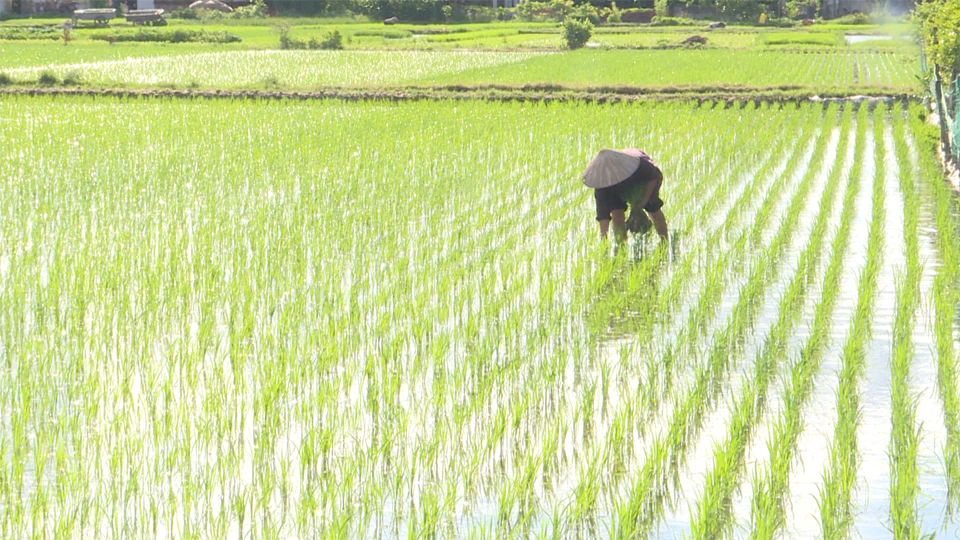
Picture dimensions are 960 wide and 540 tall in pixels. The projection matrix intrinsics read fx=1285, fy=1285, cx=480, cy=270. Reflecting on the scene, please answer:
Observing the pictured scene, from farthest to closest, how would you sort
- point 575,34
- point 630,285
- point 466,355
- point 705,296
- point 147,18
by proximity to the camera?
point 147,18 < point 575,34 < point 630,285 < point 705,296 < point 466,355

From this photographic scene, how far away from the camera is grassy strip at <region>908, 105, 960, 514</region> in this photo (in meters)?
3.44

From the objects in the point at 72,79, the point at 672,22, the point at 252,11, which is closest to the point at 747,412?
the point at 72,79

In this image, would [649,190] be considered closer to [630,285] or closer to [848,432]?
[630,285]

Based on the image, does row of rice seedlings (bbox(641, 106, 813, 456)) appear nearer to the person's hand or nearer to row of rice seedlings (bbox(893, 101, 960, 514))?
the person's hand

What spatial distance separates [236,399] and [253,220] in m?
3.32

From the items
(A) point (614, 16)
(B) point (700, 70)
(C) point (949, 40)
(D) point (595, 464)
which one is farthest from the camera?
(A) point (614, 16)

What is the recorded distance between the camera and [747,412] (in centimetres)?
374

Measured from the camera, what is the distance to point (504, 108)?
49.3 ft

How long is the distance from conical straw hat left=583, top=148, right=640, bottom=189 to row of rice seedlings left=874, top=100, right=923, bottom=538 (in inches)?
52.9

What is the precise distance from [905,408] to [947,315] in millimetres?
1177

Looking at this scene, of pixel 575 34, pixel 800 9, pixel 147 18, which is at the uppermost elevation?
pixel 800 9

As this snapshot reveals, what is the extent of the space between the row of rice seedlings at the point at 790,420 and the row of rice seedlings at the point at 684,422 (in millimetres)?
243

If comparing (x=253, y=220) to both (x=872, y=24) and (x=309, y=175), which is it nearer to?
(x=309, y=175)

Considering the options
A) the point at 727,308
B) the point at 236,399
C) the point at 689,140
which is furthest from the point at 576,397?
the point at 689,140
